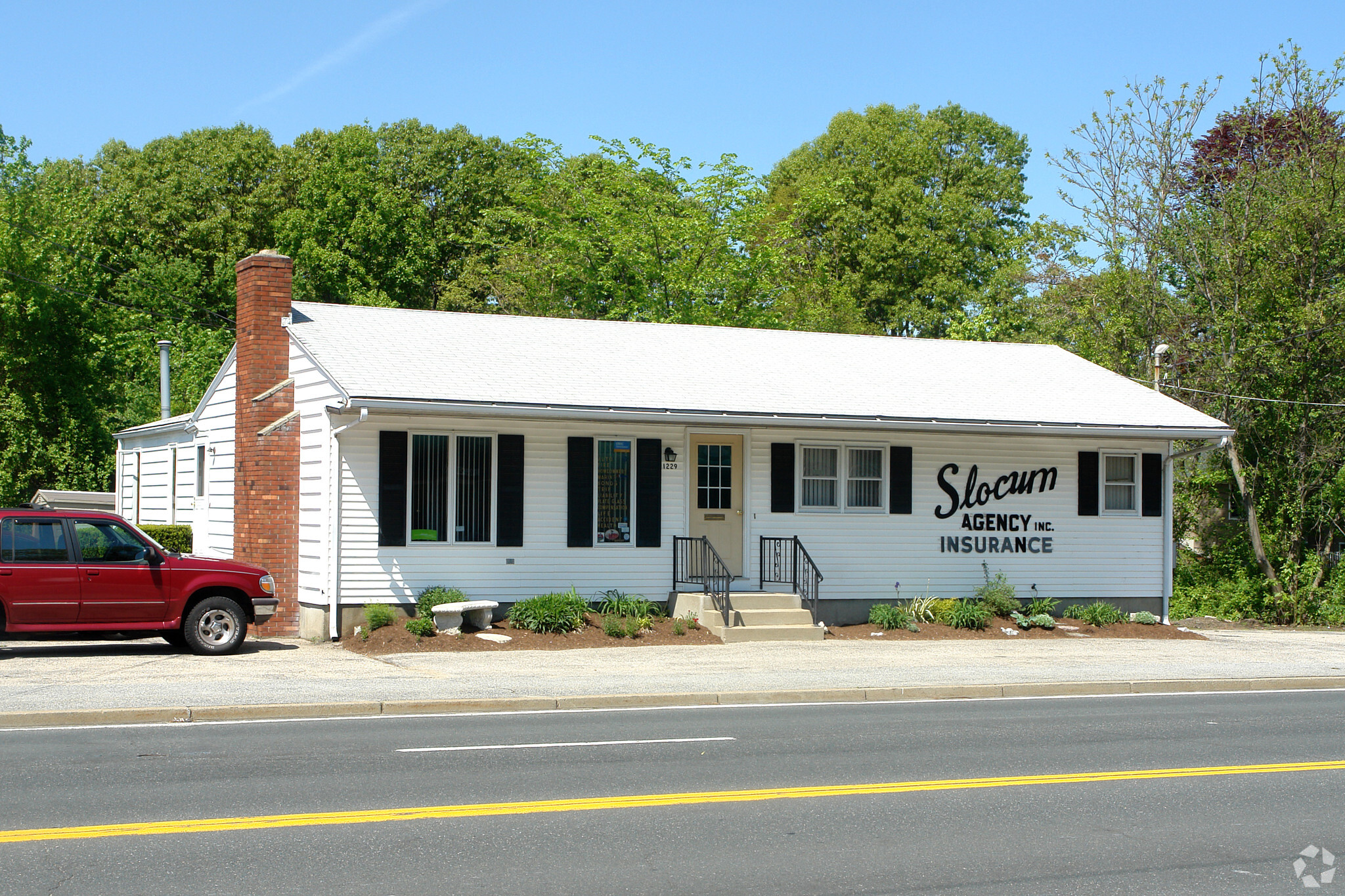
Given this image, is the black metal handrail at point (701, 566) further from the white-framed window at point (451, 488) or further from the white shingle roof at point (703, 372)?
the white-framed window at point (451, 488)

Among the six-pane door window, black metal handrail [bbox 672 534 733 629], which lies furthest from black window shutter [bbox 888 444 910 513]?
black metal handrail [bbox 672 534 733 629]

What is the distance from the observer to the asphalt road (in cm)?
633

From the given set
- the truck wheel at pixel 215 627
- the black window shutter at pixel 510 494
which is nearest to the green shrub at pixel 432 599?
the black window shutter at pixel 510 494

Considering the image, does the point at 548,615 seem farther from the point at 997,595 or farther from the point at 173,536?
the point at 173,536

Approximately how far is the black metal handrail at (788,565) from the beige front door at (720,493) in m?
0.42

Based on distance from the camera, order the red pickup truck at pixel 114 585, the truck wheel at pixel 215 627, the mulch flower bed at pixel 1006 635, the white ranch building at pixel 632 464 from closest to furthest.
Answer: the red pickup truck at pixel 114 585 → the truck wheel at pixel 215 627 → the white ranch building at pixel 632 464 → the mulch flower bed at pixel 1006 635

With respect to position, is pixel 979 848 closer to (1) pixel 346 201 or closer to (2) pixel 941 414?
(2) pixel 941 414

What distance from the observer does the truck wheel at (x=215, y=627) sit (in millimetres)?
15734

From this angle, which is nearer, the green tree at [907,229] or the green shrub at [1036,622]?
the green shrub at [1036,622]

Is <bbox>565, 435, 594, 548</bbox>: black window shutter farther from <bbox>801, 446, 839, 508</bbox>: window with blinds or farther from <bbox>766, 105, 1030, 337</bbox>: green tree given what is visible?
<bbox>766, 105, 1030, 337</bbox>: green tree

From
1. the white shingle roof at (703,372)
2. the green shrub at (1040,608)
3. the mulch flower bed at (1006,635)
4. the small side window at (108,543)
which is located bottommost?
the mulch flower bed at (1006,635)

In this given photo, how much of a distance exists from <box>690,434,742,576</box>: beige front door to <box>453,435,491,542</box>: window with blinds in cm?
333

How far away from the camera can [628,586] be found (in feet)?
63.1

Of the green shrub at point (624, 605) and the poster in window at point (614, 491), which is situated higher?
the poster in window at point (614, 491)
